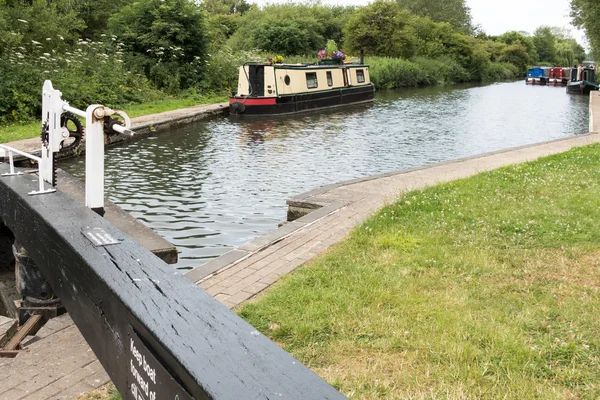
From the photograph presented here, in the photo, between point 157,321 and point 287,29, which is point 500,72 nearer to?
point 287,29

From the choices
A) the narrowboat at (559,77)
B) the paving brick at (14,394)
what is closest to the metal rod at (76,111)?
the paving brick at (14,394)

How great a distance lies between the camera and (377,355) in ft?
10.5

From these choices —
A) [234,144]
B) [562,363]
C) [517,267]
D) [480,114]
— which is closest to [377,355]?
[562,363]

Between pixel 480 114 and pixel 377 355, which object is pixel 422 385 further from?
pixel 480 114

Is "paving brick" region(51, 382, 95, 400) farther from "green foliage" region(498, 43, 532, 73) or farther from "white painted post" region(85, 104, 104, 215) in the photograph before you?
"green foliage" region(498, 43, 532, 73)

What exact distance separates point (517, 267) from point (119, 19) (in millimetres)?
21932

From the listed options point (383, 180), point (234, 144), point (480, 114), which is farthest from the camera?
point (480, 114)

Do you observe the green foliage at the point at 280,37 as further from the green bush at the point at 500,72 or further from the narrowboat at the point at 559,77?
the green bush at the point at 500,72

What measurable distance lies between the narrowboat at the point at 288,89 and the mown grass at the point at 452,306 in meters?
14.5

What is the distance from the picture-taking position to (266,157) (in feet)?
42.6

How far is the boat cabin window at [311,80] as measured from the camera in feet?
75.3

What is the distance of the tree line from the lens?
16625 millimetres

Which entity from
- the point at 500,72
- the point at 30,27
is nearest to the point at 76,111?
the point at 30,27

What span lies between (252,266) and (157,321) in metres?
3.06
